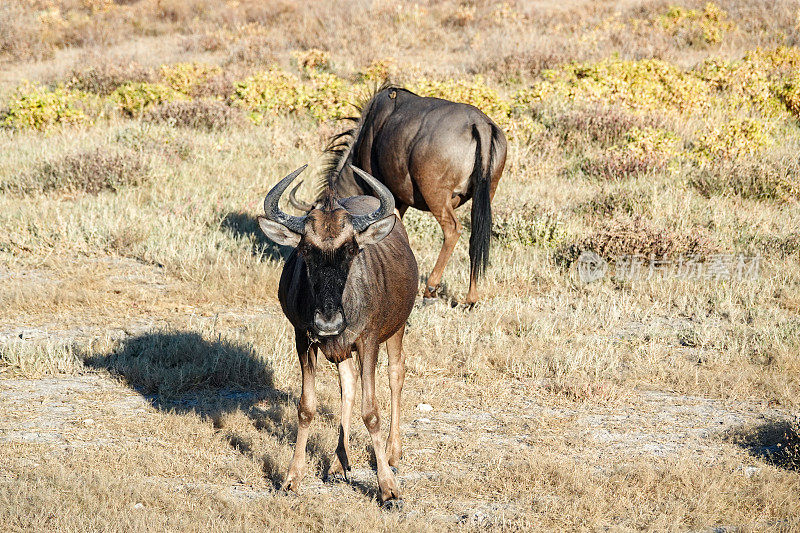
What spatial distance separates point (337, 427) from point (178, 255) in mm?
4033

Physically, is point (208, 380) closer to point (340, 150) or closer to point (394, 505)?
point (394, 505)

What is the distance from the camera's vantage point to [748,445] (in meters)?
5.29

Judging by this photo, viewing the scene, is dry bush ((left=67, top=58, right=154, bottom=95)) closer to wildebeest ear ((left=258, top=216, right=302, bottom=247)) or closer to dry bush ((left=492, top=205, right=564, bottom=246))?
dry bush ((left=492, top=205, right=564, bottom=246))

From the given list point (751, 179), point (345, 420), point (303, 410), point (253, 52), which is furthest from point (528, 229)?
point (253, 52)

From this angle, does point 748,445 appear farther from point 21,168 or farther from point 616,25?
point 616,25

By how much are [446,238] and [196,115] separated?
23.5 ft

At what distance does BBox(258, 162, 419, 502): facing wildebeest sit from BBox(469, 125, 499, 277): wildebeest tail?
116 inches

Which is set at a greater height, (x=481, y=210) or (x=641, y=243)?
(x=481, y=210)

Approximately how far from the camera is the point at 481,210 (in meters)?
8.09

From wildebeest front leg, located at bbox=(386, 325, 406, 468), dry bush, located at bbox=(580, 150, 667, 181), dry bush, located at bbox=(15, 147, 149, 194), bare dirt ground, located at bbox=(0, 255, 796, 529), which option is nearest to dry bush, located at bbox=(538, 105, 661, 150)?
dry bush, located at bbox=(580, 150, 667, 181)

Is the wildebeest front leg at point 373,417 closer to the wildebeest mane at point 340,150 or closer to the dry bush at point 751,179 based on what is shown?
the wildebeest mane at point 340,150

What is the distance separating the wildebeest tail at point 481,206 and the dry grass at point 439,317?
1.62 ft

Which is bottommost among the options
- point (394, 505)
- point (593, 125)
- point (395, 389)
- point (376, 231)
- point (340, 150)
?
point (394, 505)

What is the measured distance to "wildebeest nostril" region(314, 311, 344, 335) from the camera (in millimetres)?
3975
